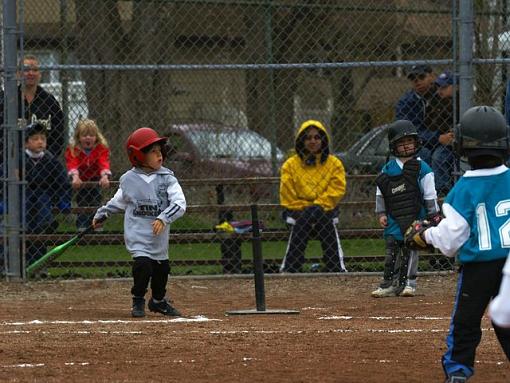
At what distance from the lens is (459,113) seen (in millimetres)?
11055

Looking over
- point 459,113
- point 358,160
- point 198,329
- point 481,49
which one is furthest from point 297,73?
point 198,329

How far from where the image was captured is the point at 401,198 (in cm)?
1033

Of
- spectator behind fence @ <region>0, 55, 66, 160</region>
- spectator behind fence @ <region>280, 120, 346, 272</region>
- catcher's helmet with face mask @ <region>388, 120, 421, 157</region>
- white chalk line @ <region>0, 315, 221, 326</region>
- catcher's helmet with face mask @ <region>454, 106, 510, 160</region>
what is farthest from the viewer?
spectator behind fence @ <region>280, 120, 346, 272</region>

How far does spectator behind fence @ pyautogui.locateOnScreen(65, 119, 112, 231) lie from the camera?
12.0 m

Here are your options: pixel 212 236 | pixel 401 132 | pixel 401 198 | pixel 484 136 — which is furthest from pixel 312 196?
pixel 484 136

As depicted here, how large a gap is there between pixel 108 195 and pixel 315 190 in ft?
7.93

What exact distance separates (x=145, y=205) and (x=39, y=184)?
253 cm

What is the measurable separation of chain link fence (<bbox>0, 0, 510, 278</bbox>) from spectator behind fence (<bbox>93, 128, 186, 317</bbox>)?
2.04 meters

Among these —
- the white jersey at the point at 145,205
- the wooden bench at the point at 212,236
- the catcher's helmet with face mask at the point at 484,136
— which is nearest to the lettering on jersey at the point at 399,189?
the wooden bench at the point at 212,236

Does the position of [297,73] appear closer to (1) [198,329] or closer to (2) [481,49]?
(2) [481,49]

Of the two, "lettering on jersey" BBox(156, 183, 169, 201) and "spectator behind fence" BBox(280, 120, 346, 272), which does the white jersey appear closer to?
"lettering on jersey" BBox(156, 183, 169, 201)

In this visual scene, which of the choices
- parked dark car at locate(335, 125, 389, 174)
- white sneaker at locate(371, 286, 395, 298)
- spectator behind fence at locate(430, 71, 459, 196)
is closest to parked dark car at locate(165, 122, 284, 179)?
parked dark car at locate(335, 125, 389, 174)

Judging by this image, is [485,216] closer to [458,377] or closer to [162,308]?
[458,377]

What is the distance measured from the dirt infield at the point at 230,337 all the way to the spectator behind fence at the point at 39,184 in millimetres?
582
